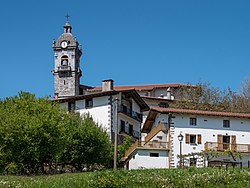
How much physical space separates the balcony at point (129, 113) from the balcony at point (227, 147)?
13276mm

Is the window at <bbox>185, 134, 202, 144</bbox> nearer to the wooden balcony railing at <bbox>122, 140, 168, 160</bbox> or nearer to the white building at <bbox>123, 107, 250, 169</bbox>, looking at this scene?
the white building at <bbox>123, 107, 250, 169</bbox>

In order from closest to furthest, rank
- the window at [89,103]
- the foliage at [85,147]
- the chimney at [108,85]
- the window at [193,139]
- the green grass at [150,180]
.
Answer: the green grass at [150,180] → the foliage at [85,147] → the window at [193,139] → the window at [89,103] → the chimney at [108,85]

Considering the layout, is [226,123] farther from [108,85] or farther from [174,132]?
[108,85]

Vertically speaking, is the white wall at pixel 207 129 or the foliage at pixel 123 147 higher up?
the white wall at pixel 207 129

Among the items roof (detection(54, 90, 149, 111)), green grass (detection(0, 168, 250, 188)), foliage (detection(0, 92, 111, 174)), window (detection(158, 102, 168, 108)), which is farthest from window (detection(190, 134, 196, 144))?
window (detection(158, 102, 168, 108))

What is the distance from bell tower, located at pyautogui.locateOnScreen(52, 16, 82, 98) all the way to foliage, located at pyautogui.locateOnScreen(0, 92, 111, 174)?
4262 centimetres

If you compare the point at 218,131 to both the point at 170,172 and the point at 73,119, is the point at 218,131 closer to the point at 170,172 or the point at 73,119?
the point at 73,119

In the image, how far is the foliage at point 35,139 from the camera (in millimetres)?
41688

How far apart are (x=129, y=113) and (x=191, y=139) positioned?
13.4m

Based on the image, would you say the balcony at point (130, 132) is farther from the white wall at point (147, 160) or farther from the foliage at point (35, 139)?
the foliage at point (35, 139)

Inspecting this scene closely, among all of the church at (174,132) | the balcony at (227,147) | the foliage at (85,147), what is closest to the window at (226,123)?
the church at (174,132)

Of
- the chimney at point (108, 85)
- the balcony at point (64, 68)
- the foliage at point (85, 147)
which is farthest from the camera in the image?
the balcony at point (64, 68)

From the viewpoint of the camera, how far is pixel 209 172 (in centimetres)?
3134

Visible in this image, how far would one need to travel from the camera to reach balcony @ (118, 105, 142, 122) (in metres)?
62.8
